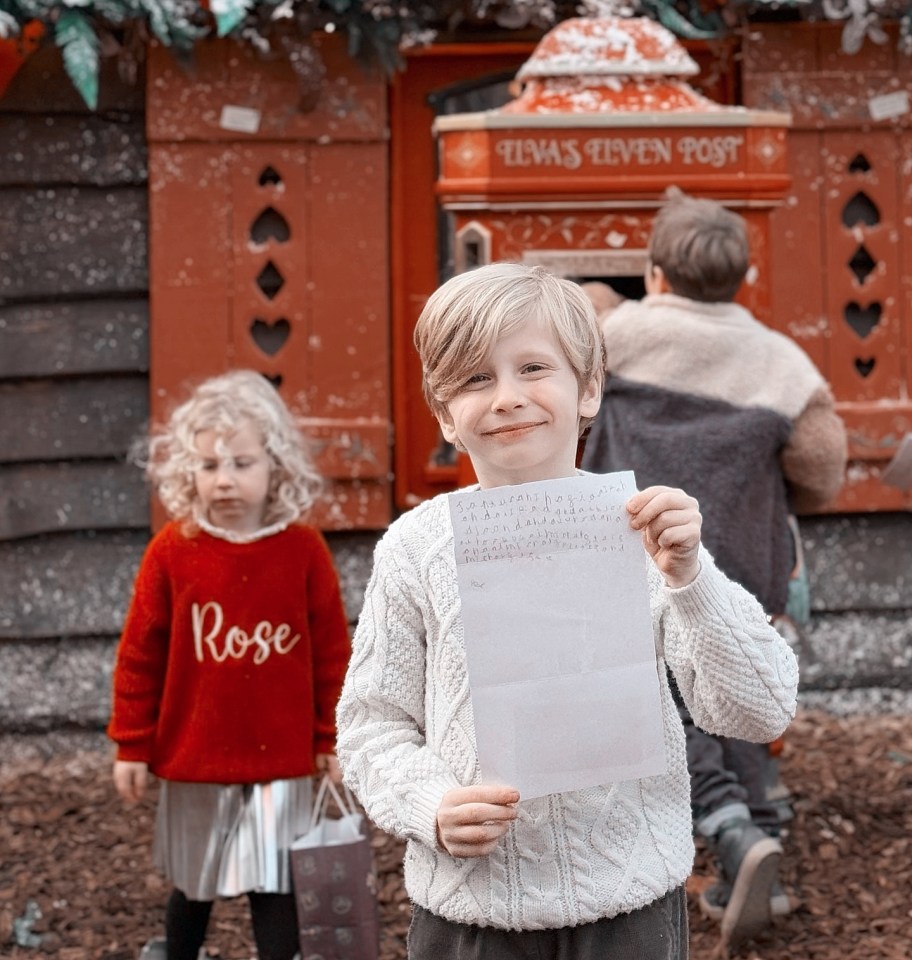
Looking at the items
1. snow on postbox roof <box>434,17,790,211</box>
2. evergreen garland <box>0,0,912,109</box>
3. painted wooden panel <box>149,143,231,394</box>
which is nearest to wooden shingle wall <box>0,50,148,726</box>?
painted wooden panel <box>149,143,231,394</box>

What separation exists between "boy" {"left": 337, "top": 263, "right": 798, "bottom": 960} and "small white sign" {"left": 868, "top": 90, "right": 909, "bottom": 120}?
321 cm

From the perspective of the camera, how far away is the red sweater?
120 inches

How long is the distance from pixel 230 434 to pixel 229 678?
493mm

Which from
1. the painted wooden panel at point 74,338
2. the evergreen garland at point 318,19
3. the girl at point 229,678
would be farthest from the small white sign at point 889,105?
the girl at point 229,678

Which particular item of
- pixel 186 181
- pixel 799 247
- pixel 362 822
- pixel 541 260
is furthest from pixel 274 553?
pixel 799 247

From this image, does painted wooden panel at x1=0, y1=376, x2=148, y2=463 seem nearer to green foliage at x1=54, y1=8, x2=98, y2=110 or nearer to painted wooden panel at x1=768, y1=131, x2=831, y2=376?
green foliage at x1=54, y1=8, x2=98, y2=110

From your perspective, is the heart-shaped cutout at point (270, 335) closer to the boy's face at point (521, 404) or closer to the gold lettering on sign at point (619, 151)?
the gold lettering on sign at point (619, 151)

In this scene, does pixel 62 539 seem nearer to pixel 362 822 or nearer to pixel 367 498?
pixel 367 498

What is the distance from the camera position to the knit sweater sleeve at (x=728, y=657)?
1700 millimetres

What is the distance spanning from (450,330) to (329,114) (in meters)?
3.05

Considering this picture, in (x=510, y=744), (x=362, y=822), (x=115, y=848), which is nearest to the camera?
(x=510, y=744)

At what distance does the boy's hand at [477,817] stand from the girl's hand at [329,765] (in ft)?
4.69

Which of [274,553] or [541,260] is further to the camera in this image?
[541,260]

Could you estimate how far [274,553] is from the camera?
3111 mm
